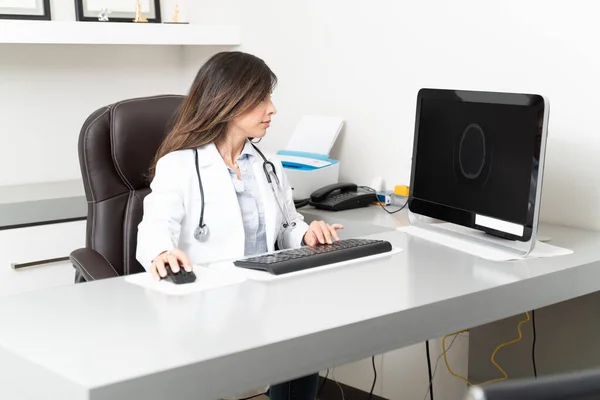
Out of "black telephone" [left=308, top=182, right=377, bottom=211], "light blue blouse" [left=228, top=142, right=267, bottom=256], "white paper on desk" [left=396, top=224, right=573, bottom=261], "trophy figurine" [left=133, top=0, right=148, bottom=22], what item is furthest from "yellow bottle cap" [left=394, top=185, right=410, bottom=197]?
"trophy figurine" [left=133, top=0, right=148, bottom=22]

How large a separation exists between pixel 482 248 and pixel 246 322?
758 millimetres

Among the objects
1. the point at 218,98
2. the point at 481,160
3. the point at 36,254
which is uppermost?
the point at 218,98

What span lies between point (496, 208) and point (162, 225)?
77 centimetres

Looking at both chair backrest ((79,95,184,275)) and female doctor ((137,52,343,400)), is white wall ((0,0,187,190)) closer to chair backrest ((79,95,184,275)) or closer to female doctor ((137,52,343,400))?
chair backrest ((79,95,184,275))

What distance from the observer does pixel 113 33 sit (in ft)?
9.79

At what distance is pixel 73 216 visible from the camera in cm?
274

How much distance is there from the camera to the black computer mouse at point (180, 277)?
5.19 ft

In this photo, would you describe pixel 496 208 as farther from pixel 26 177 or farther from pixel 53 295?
pixel 26 177

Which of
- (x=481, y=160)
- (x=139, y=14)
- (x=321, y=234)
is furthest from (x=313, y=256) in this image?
(x=139, y=14)

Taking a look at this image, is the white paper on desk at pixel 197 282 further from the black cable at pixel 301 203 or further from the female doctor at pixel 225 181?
the black cable at pixel 301 203

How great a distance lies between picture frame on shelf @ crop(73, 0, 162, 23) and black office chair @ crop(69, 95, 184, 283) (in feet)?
3.35

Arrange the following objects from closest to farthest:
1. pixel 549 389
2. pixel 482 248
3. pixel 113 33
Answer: pixel 549 389, pixel 482 248, pixel 113 33

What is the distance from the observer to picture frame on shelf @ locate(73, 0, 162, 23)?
314 cm

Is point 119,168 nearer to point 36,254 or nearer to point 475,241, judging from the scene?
point 36,254
